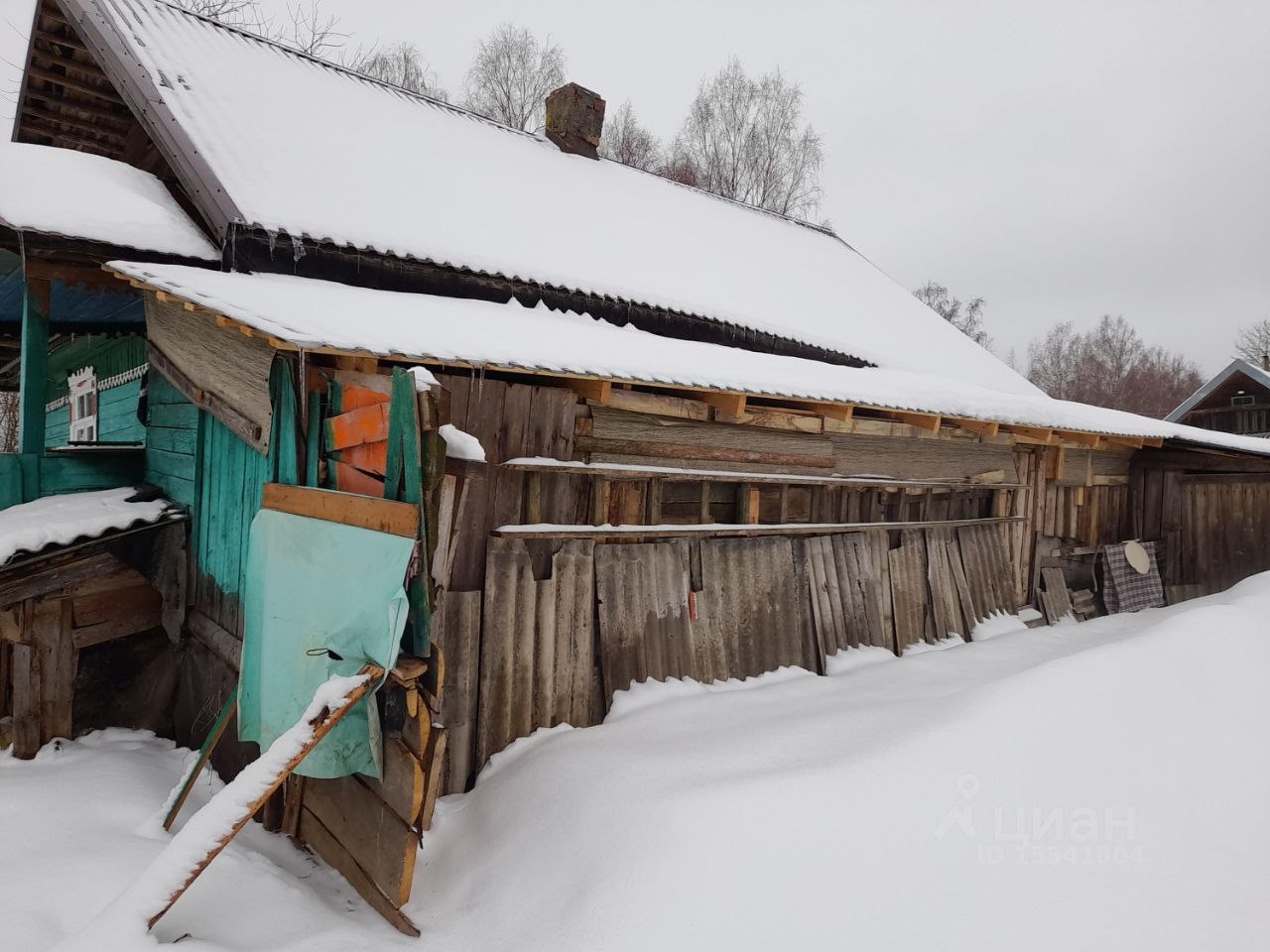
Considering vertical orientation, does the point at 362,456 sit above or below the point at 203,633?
above

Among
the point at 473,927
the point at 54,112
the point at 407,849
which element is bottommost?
the point at 473,927

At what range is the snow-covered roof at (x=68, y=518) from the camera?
4250 millimetres

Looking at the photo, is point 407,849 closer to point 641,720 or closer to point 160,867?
point 160,867

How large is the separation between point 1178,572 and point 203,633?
38.9ft

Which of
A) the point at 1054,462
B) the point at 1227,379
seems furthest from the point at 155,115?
the point at 1227,379

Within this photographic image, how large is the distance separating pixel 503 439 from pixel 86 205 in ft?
12.5

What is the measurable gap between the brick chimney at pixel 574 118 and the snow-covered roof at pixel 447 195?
0.30 metres

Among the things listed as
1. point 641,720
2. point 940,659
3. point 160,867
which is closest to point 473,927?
point 160,867

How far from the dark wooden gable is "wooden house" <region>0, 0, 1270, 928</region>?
0.04 metres

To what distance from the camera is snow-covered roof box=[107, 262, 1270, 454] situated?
3.30 metres

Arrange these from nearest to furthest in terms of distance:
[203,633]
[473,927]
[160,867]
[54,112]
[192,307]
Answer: [160,867] < [473,927] < [192,307] < [203,633] < [54,112]

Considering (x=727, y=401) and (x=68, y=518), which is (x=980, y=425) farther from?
(x=68, y=518)

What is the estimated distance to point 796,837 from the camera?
2855mm

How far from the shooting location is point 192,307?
3.50m
